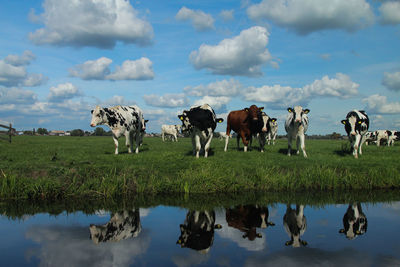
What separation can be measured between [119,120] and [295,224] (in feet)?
41.5

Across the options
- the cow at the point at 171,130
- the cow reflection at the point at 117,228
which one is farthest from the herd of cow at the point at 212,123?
the cow at the point at 171,130

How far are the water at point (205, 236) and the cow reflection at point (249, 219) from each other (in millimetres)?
22

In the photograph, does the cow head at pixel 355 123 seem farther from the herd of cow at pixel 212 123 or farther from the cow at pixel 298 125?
the cow at pixel 298 125

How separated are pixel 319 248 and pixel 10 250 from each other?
19.5 feet

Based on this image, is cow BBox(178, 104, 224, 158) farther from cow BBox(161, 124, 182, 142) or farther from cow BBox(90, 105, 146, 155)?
cow BBox(161, 124, 182, 142)

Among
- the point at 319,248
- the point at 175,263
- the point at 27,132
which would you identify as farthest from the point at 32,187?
the point at 27,132

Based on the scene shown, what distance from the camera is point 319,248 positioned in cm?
636

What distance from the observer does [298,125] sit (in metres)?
18.0

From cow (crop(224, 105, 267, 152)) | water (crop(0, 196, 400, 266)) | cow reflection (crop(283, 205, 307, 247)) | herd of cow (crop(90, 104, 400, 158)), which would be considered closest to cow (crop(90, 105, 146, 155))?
herd of cow (crop(90, 104, 400, 158))

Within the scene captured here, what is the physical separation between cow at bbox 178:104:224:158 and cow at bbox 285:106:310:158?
442 centimetres

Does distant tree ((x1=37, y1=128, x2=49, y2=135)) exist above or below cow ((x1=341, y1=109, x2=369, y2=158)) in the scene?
below

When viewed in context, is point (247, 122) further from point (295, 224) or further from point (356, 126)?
point (295, 224)

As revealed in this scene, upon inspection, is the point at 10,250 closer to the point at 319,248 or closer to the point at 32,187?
the point at 32,187

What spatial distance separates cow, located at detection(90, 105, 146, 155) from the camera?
17922 millimetres
